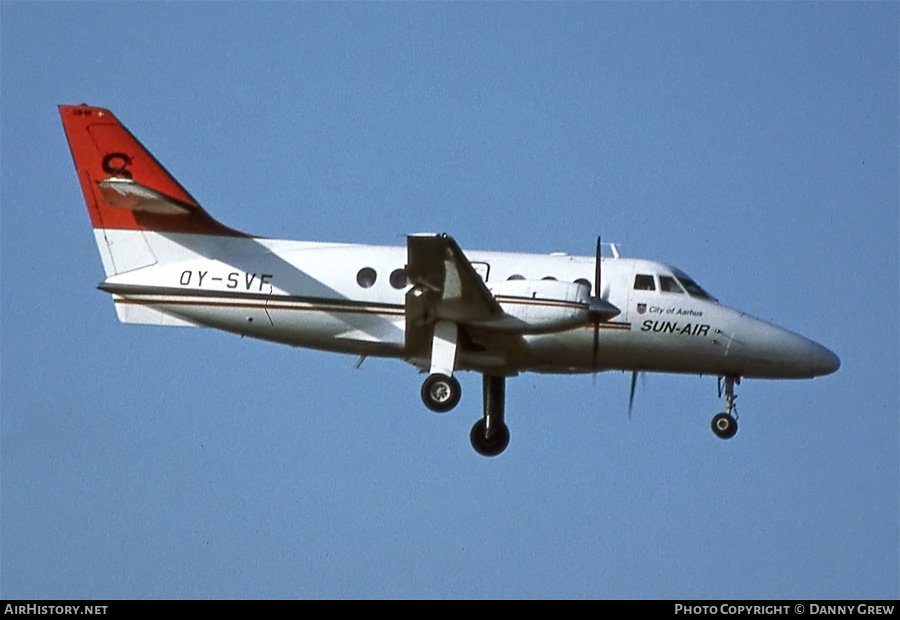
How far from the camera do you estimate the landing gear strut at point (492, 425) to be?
32.4 metres

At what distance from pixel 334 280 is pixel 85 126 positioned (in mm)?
6265

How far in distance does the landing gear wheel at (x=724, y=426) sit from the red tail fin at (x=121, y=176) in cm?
1000

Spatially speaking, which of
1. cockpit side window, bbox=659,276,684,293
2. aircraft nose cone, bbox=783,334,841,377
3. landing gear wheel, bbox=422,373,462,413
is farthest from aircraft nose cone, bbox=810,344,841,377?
landing gear wheel, bbox=422,373,462,413

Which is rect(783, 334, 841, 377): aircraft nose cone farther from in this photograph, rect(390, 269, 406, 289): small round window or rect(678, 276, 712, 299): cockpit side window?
rect(390, 269, 406, 289): small round window

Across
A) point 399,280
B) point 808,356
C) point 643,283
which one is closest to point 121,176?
point 399,280

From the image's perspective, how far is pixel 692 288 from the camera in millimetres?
31297

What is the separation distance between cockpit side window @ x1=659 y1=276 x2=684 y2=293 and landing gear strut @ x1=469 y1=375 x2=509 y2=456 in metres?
3.91

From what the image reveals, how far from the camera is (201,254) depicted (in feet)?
103

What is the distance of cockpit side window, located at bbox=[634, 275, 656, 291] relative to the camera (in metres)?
31.0

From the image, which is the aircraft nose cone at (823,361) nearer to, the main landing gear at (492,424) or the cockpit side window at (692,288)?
the cockpit side window at (692,288)

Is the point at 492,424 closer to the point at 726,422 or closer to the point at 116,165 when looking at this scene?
the point at 726,422

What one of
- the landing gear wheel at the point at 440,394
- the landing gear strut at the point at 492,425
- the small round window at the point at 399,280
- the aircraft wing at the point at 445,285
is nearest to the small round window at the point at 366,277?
the small round window at the point at 399,280

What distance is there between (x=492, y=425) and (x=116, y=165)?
30.2 ft

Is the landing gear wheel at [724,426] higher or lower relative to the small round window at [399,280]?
lower
